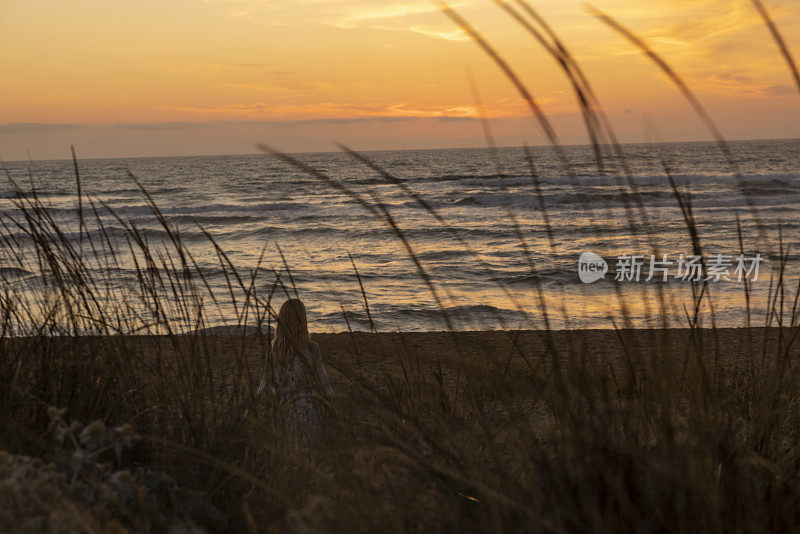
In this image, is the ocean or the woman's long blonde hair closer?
the ocean

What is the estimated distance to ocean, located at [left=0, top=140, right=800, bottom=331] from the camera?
2066 millimetres

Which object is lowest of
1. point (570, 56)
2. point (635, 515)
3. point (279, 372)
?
point (279, 372)

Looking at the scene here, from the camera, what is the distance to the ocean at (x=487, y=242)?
2.07 m

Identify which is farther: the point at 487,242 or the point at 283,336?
the point at 487,242

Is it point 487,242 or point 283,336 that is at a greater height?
point 283,336

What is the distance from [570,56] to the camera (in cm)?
123

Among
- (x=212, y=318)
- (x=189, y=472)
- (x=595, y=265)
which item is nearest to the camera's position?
(x=189, y=472)

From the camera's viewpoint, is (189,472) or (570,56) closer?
(570,56)

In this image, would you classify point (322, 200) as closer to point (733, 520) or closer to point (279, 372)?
point (279, 372)

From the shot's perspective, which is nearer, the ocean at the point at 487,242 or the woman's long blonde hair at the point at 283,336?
the ocean at the point at 487,242

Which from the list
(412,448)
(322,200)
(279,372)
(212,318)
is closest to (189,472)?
(412,448)

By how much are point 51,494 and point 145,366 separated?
0.97 metres

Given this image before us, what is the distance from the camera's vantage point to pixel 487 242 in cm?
1622

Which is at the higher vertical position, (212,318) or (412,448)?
(412,448)
